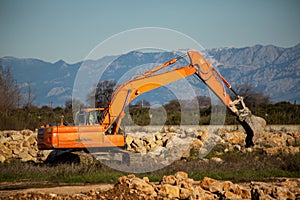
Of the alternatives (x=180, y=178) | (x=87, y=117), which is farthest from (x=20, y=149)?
(x=180, y=178)

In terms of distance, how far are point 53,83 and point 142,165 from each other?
156m

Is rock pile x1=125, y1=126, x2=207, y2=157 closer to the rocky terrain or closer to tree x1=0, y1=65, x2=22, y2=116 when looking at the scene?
the rocky terrain

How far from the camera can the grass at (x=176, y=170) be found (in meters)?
16.5

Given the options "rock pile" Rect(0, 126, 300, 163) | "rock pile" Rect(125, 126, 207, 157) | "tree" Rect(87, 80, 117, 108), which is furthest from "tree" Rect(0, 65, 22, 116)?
"rock pile" Rect(125, 126, 207, 157)

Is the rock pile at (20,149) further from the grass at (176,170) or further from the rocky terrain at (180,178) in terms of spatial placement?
the grass at (176,170)

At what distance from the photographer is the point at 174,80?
70.3 feet

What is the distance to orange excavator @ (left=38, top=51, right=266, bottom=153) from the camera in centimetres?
1836

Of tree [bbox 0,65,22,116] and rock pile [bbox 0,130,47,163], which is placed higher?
tree [bbox 0,65,22,116]

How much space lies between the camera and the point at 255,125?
22453 mm

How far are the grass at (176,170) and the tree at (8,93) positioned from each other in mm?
32187

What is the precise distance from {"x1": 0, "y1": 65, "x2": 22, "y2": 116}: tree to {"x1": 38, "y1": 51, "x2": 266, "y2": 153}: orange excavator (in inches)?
1212

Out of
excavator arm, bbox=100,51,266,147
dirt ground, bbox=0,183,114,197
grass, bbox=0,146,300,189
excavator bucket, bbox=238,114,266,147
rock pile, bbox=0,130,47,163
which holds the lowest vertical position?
dirt ground, bbox=0,183,114,197

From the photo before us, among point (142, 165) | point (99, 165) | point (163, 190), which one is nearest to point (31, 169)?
point (99, 165)

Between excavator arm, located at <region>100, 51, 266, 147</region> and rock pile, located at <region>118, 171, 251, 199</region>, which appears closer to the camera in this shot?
rock pile, located at <region>118, 171, 251, 199</region>
